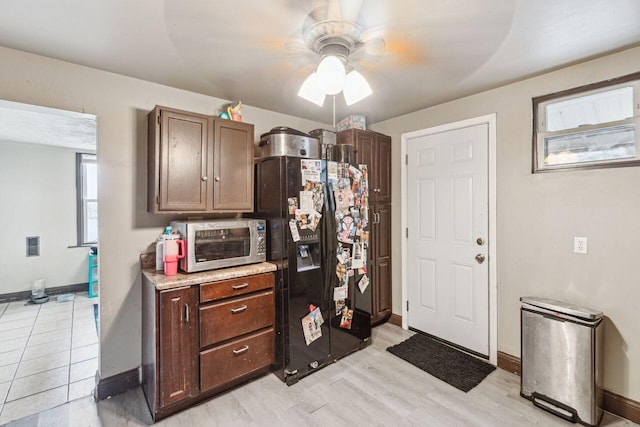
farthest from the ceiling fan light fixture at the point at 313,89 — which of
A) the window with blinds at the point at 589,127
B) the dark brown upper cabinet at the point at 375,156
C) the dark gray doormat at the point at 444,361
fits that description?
the dark gray doormat at the point at 444,361

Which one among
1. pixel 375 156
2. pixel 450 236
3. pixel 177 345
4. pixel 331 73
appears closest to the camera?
pixel 331 73

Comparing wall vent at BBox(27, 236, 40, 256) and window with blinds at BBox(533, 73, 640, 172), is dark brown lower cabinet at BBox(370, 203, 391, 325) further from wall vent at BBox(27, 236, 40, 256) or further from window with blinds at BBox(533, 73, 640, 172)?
wall vent at BBox(27, 236, 40, 256)

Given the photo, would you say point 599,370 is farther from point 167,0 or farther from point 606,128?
point 167,0

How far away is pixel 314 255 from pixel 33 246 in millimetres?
4729

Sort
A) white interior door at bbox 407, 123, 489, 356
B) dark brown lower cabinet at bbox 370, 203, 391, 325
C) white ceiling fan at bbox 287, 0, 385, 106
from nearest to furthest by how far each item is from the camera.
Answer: white ceiling fan at bbox 287, 0, 385, 106, white interior door at bbox 407, 123, 489, 356, dark brown lower cabinet at bbox 370, 203, 391, 325

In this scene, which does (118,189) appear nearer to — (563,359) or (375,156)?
(375,156)

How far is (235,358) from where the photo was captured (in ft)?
7.17

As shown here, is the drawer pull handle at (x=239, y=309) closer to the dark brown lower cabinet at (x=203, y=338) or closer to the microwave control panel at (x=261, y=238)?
the dark brown lower cabinet at (x=203, y=338)

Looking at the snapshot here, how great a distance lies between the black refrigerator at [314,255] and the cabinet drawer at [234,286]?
115 millimetres

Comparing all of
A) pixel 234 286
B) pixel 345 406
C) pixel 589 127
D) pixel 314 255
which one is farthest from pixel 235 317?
pixel 589 127

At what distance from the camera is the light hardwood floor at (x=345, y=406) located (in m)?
1.91

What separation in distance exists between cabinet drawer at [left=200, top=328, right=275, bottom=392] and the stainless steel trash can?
6.31 feet

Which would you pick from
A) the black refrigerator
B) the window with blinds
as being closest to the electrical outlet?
the window with blinds

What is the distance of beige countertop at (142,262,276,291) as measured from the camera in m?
1.92
